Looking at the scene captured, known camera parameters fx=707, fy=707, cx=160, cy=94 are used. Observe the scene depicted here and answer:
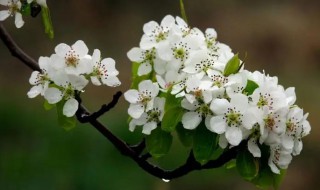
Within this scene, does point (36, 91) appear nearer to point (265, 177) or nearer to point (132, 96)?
point (132, 96)

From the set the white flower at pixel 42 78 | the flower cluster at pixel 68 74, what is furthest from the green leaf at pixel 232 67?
the white flower at pixel 42 78

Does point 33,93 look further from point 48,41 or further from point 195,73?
point 48,41

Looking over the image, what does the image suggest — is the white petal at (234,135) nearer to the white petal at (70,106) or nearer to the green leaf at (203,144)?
the green leaf at (203,144)

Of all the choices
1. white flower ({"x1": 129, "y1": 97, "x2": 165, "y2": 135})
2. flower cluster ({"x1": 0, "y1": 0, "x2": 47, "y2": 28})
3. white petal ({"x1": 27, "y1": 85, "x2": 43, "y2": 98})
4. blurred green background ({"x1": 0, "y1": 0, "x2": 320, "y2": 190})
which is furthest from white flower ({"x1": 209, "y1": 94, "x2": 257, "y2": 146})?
blurred green background ({"x1": 0, "y1": 0, "x2": 320, "y2": 190})

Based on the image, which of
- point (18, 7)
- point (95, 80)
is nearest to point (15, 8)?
point (18, 7)

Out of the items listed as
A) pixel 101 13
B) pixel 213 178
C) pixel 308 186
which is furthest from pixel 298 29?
pixel 213 178

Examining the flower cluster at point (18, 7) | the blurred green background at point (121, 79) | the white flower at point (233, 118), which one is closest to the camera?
the white flower at point (233, 118)
